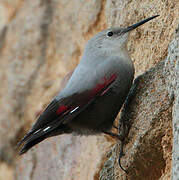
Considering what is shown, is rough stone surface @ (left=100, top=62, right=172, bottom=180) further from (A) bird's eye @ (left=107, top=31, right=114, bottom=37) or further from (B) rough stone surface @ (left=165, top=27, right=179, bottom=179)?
(A) bird's eye @ (left=107, top=31, right=114, bottom=37)

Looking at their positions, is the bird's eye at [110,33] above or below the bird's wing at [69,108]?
above

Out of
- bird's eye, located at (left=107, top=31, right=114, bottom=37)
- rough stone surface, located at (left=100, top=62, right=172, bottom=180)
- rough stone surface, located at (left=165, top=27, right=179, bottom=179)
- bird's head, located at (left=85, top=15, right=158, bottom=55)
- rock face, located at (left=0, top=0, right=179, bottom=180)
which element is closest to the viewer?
rough stone surface, located at (left=165, top=27, right=179, bottom=179)

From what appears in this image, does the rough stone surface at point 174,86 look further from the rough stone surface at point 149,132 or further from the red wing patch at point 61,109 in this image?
the red wing patch at point 61,109

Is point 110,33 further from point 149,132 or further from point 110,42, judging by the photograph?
point 149,132

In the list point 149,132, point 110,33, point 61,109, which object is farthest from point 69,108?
point 110,33

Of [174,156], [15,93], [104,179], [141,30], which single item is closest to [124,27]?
[141,30]

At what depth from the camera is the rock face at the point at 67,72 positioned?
8.91ft

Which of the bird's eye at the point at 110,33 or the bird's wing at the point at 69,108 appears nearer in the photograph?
the bird's wing at the point at 69,108

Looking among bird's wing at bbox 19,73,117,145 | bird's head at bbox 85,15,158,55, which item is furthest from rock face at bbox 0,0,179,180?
bird's wing at bbox 19,73,117,145

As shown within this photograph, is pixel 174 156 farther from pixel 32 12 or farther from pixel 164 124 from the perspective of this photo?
pixel 32 12

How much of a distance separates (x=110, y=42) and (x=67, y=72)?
3.83 feet

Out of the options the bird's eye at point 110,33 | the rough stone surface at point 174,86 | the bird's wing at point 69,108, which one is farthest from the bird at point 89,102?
the rough stone surface at point 174,86

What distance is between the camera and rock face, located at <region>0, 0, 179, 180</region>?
2715 millimetres

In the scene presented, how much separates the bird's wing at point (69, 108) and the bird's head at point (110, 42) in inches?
18.5
